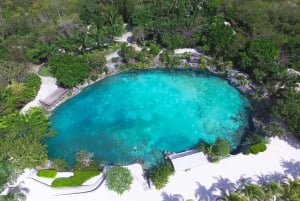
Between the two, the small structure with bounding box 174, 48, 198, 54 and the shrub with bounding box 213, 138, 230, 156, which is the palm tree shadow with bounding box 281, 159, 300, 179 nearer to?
the shrub with bounding box 213, 138, 230, 156

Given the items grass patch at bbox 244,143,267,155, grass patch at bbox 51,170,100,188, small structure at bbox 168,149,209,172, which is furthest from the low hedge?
grass patch at bbox 51,170,100,188

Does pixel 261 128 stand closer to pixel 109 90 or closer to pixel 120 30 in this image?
pixel 109 90

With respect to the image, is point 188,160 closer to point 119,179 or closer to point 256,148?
point 256,148

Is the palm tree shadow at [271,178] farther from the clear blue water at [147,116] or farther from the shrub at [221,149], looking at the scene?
the clear blue water at [147,116]

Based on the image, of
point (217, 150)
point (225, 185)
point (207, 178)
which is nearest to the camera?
point (225, 185)

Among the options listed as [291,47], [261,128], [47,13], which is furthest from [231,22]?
[47,13]

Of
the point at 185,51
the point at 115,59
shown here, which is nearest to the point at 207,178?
the point at 185,51
